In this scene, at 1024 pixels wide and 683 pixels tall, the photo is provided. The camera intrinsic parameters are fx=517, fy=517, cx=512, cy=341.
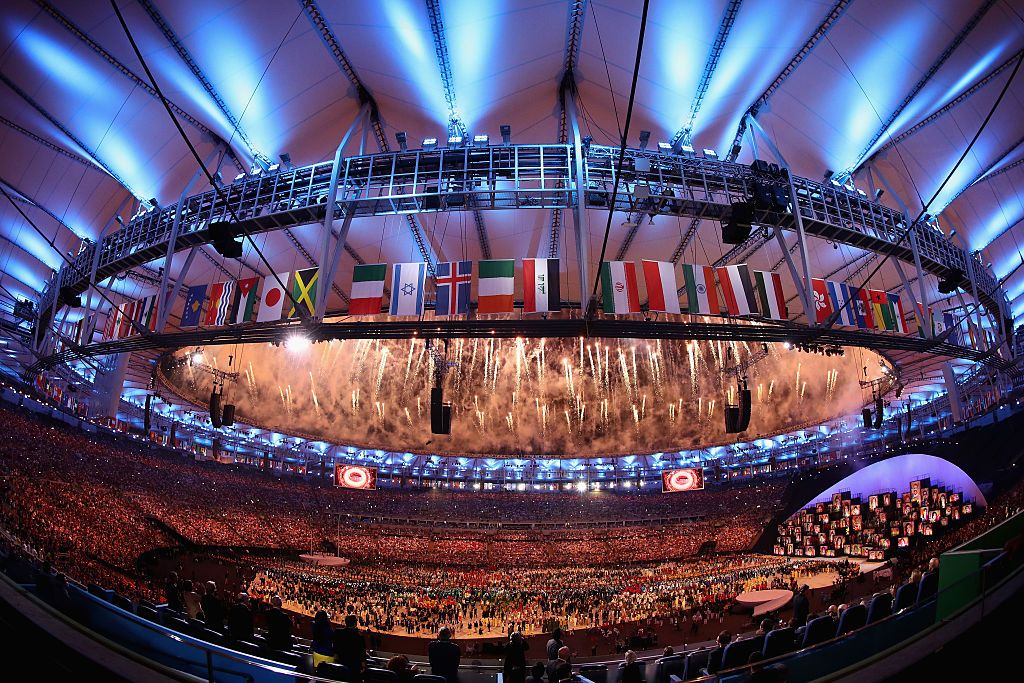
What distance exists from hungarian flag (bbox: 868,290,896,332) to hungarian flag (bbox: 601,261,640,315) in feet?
21.5

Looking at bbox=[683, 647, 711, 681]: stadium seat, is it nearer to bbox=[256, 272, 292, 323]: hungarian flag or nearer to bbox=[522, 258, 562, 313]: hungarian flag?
bbox=[522, 258, 562, 313]: hungarian flag

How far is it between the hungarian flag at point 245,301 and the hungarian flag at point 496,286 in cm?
569

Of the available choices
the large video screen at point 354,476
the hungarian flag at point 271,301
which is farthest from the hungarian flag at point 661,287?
the large video screen at point 354,476

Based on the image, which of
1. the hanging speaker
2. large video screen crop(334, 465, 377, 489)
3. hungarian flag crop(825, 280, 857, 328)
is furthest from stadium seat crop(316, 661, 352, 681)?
large video screen crop(334, 465, 377, 489)

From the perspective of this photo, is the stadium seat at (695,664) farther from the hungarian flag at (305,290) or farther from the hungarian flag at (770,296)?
the hungarian flag at (305,290)

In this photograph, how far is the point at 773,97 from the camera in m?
12.8

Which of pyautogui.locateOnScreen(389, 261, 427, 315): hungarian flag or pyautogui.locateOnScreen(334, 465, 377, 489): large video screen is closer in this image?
pyautogui.locateOnScreen(389, 261, 427, 315): hungarian flag

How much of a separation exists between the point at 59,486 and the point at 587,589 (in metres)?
22.5

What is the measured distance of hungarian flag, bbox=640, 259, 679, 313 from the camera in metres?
11.6

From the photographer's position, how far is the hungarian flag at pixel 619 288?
37.1ft

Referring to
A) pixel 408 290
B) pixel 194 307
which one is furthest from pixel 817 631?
pixel 194 307

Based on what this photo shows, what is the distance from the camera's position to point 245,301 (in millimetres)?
12695

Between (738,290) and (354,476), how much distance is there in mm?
25403

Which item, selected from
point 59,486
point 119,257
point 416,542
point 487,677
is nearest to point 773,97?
point 487,677
